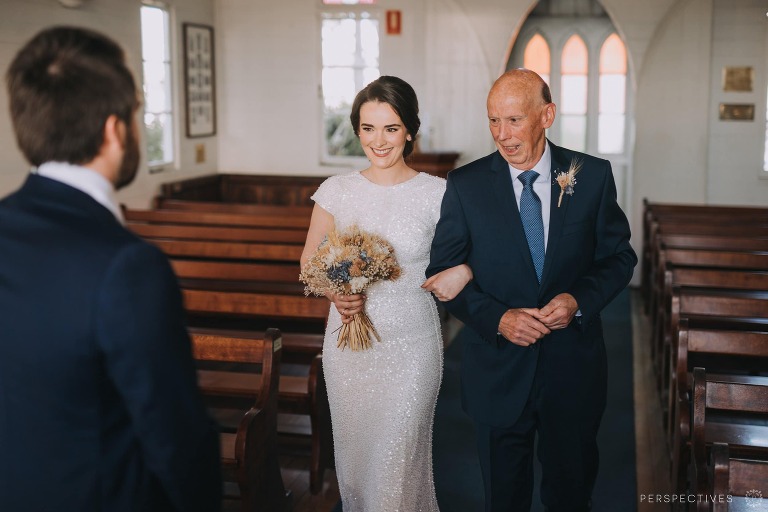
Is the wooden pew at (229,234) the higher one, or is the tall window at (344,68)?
the tall window at (344,68)

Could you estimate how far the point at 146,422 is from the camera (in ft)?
4.93

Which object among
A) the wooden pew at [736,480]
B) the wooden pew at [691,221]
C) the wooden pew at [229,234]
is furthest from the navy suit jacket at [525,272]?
the wooden pew at [691,221]

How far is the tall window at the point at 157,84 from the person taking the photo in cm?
880

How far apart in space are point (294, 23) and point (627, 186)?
425 centimetres

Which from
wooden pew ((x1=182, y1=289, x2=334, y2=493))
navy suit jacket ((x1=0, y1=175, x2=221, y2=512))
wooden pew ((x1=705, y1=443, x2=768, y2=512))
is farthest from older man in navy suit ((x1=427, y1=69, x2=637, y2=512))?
navy suit jacket ((x1=0, y1=175, x2=221, y2=512))

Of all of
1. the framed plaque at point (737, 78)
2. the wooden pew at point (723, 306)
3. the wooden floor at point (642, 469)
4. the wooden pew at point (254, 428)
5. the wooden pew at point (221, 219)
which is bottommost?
the wooden floor at point (642, 469)

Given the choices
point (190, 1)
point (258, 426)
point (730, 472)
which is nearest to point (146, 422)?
point (730, 472)

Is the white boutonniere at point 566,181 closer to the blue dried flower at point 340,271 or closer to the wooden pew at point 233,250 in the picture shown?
the blue dried flower at point 340,271

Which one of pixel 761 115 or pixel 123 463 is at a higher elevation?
pixel 761 115

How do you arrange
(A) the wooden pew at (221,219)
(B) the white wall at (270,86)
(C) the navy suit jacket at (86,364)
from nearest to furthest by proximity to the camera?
(C) the navy suit jacket at (86,364)
(A) the wooden pew at (221,219)
(B) the white wall at (270,86)

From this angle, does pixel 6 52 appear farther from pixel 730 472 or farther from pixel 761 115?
pixel 761 115

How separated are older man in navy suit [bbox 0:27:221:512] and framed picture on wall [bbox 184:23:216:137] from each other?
8374 millimetres

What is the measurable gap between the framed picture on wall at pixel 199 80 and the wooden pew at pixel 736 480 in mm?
7998

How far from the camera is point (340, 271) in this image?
3.07 m
